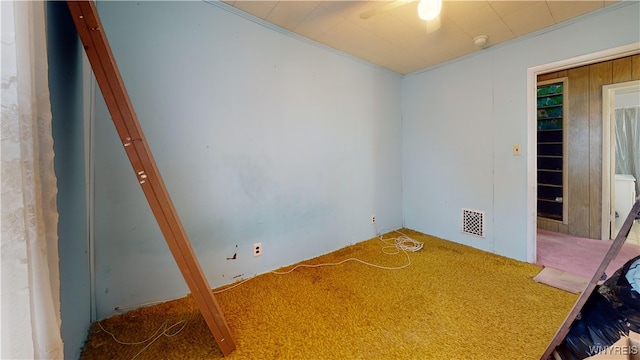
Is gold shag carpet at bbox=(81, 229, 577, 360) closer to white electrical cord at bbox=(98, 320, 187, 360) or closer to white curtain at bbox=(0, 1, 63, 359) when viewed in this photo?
white electrical cord at bbox=(98, 320, 187, 360)

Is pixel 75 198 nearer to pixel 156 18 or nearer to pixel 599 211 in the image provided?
pixel 156 18

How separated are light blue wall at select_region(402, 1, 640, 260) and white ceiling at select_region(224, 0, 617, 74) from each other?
Result: 169 mm

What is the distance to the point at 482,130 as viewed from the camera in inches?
103

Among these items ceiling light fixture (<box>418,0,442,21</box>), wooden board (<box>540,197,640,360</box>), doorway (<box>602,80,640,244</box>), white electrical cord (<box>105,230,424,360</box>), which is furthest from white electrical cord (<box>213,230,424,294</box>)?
doorway (<box>602,80,640,244</box>)

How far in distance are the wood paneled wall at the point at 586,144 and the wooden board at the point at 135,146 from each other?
453 centimetres

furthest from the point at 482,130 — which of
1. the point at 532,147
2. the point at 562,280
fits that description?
the point at 562,280

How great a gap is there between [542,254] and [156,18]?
4153mm

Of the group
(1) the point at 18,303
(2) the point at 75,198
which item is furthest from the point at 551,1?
(2) the point at 75,198

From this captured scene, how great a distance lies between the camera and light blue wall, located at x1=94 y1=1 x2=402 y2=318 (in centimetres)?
151

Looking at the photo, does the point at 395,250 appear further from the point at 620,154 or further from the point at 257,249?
the point at 620,154

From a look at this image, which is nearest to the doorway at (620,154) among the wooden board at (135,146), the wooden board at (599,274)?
the wooden board at (599,274)

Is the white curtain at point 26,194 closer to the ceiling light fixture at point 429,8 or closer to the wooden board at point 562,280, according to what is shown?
the ceiling light fixture at point 429,8

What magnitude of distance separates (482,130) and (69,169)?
135 inches

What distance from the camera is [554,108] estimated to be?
3484 mm
